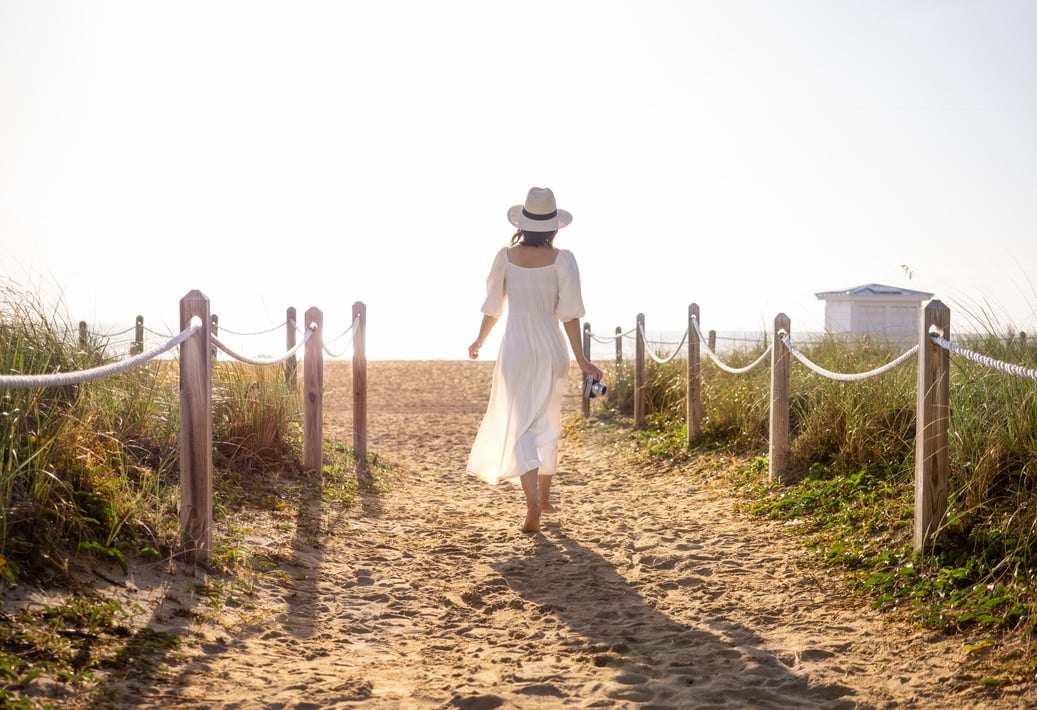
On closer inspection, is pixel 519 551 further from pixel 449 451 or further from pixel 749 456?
pixel 449 451

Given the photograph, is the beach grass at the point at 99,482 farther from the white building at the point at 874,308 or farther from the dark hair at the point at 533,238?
the white building at the point at 874,308

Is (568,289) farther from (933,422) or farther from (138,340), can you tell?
(138,340)

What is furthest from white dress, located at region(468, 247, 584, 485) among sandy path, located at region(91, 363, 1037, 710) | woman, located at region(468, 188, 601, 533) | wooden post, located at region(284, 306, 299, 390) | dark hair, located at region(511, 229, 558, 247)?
wooden post, located at region(284, 306, 299, 390)

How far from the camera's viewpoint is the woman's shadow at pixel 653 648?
10.8ft

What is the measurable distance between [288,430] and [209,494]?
289 cm

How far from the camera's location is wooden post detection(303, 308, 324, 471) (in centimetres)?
703

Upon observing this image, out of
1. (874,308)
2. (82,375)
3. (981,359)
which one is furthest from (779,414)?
(874,308)

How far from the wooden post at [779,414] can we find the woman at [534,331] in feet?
5.69

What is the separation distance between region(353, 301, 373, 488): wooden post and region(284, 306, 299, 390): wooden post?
589 millimetres

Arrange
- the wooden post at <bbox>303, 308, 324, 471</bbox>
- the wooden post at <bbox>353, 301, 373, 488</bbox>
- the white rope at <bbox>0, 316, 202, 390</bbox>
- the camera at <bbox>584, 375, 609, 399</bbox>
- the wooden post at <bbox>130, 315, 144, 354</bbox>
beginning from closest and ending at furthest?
1. the white rope at <bbox>0, 316, 202, 390</bbox>
2. the camera at <bbox>584, 375, 609, 399</bbox>
3. the wooden post at <bbox>303, 308, 324, 471</bbox>
4. the wooden post at <bbox>130, 315, 144, 354</bbox>
5. the wooden post at <bbox>353, 301, 373, 488</bbox>

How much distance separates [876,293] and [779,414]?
15.9 metres

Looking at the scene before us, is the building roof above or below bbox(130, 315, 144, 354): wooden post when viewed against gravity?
above

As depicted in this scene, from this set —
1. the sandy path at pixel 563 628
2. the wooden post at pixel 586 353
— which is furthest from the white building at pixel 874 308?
the sandy path at pixel 563 628

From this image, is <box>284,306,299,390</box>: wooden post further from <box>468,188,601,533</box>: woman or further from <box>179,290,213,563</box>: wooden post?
<box>179,290,213,563</box>: wooden post
